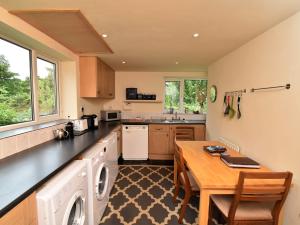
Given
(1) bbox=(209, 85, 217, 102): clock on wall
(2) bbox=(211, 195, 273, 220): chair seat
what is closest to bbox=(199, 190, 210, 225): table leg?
(2) bbox=(211, 195, 273, 220): chair seat

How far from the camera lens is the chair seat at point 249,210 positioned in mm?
1376

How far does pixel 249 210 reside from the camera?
1429 millimetres

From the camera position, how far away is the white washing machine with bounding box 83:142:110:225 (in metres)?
1.61

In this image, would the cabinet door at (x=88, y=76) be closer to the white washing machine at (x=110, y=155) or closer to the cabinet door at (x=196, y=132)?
the white washing machine at (x=110, y=155)

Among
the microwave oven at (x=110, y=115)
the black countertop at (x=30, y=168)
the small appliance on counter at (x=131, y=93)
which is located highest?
the small appliance on counter at (x=131, y=93)

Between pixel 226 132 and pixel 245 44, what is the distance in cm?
131

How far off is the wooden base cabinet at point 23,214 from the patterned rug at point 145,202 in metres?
1.15

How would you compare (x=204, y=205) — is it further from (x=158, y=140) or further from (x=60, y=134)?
(x=158, y=140)

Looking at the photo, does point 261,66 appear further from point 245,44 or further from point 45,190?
point 45,190

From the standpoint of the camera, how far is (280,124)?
1573 millimetres

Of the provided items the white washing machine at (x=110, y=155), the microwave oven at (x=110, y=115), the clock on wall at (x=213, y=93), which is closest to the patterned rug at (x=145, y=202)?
the white washing machine at (x=110, y=155)

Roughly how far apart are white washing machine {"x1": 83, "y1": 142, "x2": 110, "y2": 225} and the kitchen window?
267 centimetres

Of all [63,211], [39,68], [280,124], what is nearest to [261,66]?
[280,124]

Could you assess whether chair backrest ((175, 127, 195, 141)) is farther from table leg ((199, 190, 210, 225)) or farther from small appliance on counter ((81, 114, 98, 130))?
table leg ((199, 190, 210, 225))
